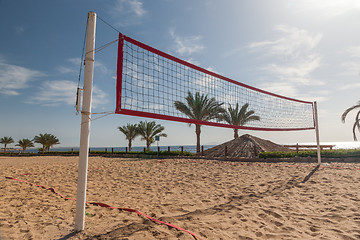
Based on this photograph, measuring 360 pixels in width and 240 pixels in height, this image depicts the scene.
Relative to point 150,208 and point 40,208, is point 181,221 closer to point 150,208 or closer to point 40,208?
point 150,208

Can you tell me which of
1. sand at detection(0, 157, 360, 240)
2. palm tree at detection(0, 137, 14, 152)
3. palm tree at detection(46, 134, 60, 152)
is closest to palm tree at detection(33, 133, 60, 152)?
palm tree at detection(46, 134, 60, 152)

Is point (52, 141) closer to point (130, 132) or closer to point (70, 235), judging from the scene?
point (130, 132)

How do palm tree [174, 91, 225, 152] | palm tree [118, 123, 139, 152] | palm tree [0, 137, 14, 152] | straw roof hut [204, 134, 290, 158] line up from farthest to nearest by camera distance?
palm tree [0, 137, 14, 152] < palm tree [118, 123, 139, 152] < palm tree [174, 91, 225, 152] < straw roof hut [204, 134, 290, 158]

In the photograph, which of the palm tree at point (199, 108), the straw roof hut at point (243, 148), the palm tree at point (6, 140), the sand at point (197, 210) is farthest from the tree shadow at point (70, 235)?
the palm tree at point (6, 140)

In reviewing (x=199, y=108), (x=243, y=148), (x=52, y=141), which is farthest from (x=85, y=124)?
(x=52, y=141)

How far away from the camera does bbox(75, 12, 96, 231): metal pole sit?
2590 mm

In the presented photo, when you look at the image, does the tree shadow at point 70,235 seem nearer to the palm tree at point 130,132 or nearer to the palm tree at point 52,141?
the palm tree at point 130,132

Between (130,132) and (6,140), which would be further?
(6,140)

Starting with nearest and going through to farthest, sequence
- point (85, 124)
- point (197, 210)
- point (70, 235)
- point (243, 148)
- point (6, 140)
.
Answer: point (70, 235)
point (85, 124)
point (197, 210)
point (243, 148)
point (6, 140)

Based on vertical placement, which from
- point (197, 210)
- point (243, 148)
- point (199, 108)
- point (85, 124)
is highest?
point (199, 108)

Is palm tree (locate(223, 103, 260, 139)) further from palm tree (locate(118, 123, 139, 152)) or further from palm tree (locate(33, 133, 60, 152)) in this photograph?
palm tree (locate(33, 133, 60, 152))

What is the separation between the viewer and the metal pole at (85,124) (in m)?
2.59

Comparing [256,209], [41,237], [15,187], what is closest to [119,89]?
[41,237]

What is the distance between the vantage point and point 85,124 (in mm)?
2703
